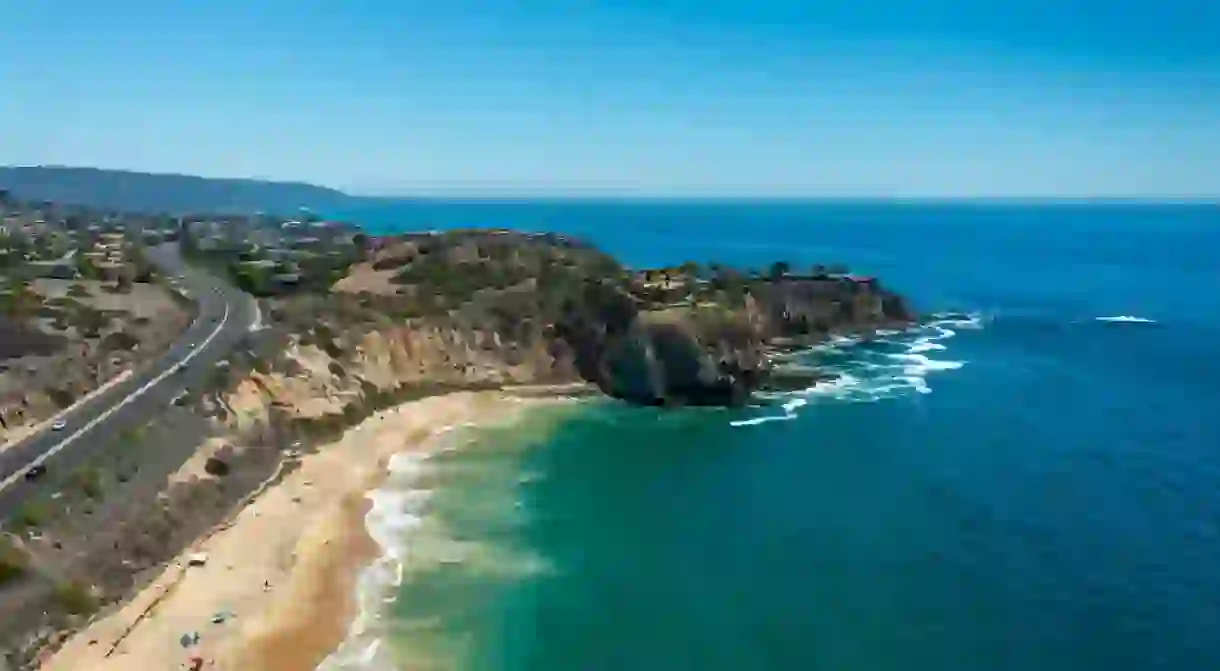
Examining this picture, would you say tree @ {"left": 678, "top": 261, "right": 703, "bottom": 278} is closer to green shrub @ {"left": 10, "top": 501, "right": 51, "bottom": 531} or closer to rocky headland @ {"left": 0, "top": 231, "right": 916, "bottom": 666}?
rocky headland @ {"left": 0, "top": 231, "right": 916, "bottom": 666}

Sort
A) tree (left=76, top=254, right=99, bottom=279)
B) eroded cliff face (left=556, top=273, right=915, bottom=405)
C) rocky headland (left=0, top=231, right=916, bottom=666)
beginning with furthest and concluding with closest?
tree (left=76, top=254, right=99, bottom=279), eroded cliff face (left=556, top=273, right=915, bottom=405), rocky headland (left=0, top=231, right=916, bottom=666)

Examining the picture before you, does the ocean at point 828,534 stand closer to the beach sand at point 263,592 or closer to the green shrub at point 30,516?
the beach sand at point 263,592

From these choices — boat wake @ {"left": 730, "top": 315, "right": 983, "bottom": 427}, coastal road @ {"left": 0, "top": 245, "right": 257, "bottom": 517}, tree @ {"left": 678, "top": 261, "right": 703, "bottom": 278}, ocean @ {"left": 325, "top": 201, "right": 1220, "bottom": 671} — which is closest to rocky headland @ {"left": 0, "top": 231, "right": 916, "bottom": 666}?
tree @ {"left": 678, "top": 261, "right": 703, "bottom": 278}

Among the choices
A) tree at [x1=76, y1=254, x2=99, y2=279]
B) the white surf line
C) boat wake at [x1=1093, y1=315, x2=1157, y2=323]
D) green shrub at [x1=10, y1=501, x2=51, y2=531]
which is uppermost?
tree at [x1=76, y1=254, x2=99, y2=279]

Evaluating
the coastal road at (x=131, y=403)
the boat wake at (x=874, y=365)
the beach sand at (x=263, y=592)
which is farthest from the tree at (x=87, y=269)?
the boat wake at (x=874, y=365)

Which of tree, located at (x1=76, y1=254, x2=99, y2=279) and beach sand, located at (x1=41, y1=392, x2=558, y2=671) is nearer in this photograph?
beach sand, located at (x1=41, y1=392, x2=558, y2=671)

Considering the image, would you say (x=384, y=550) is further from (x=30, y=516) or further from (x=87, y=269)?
(x=87, y=269)

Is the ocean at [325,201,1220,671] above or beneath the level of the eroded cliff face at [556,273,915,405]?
beneath

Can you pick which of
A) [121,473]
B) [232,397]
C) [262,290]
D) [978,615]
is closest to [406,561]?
[121,473]

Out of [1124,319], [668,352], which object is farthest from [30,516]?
[1124,319]
